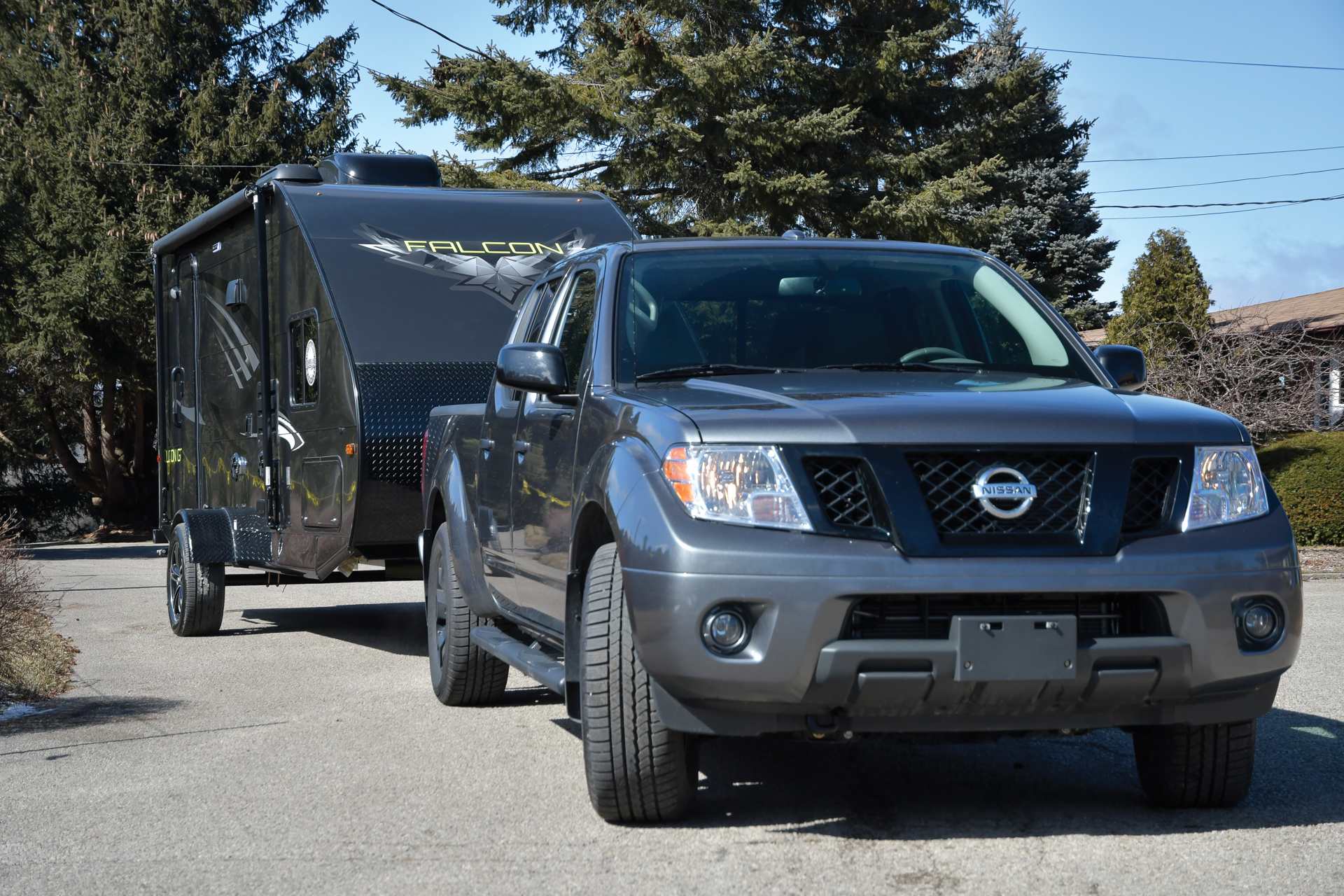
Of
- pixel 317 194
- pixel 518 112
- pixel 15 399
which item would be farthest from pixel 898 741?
pixel 15 399

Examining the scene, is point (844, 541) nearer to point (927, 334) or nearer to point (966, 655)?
point (966, 655)

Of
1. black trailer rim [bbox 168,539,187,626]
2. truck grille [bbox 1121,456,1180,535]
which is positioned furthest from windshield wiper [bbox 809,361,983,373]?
black trailer rim [bbox 168,539,187,626]

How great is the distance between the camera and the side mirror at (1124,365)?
5.45m

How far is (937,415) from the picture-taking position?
4.27 metres

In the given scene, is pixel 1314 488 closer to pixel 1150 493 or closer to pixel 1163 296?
pixel 1163 296

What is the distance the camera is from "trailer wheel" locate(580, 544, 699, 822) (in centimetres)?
450

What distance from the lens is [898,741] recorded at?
4422 mm

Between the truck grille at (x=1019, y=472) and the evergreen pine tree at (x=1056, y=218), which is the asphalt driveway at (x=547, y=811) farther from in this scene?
the evergreen pine tree at (x=1056, y=218)

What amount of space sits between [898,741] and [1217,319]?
20961mm

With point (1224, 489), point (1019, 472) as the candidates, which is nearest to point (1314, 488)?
point (1224, 489)

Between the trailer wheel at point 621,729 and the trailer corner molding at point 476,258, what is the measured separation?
5149 millimetres

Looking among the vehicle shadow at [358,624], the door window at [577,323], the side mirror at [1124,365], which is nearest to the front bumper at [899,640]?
the side mirror at [1124,365]

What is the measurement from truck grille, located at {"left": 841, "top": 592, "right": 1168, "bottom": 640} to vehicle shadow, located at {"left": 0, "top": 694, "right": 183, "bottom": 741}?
4.38m

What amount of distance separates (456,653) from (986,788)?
292 cm
